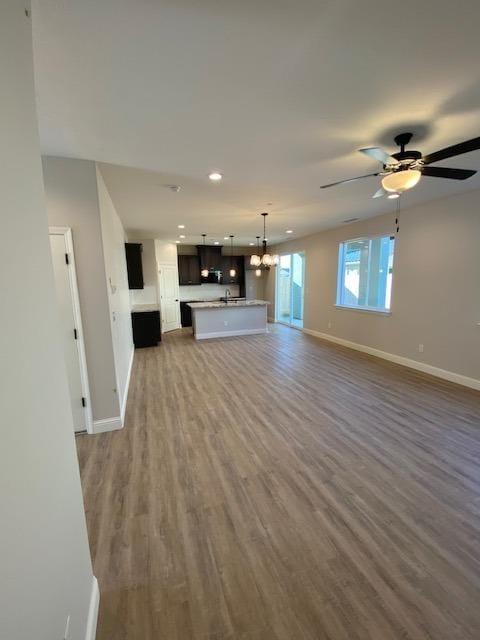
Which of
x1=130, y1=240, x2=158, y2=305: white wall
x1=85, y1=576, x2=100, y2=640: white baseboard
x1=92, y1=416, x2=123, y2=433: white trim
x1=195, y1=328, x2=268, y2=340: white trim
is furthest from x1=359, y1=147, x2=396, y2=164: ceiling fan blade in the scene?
x1=130, y1=240, x2=158, y2=305: white wall

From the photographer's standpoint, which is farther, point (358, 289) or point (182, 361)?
point (358, 289)

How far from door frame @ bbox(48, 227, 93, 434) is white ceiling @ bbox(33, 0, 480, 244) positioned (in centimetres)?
68

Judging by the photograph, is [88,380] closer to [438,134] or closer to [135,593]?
[135,593]

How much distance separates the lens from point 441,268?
13.6 ft

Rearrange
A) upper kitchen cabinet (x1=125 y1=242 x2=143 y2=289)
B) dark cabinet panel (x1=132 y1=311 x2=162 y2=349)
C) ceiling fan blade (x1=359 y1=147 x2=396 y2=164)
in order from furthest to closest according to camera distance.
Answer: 1. dark cabinet panel (x1=132 y1=311 x2=162 y2=349)
2. upper kitchen cabinet (x1=125 y1=242 x2=143 y2=289)
3. ceiling fan blade (x1=359 y1=147 x2=396 y2=164)

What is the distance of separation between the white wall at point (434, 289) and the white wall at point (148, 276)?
4986 mm

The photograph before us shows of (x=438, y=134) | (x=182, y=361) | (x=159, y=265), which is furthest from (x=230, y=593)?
(x=159, y=265)

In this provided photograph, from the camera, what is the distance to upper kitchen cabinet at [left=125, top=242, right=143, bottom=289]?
5.90m

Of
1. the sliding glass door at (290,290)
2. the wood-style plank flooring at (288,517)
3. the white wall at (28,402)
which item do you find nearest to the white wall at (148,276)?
the sliding glass door at (290,290)

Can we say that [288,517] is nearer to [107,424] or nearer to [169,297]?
[107,424]

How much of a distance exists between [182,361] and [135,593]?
3.96 metres

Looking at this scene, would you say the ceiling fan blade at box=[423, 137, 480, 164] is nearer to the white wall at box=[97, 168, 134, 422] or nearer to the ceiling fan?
the ceiling fan

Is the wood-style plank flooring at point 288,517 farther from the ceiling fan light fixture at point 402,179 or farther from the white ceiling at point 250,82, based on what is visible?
the white ceiling at point 250,82

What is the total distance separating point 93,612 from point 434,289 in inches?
203
